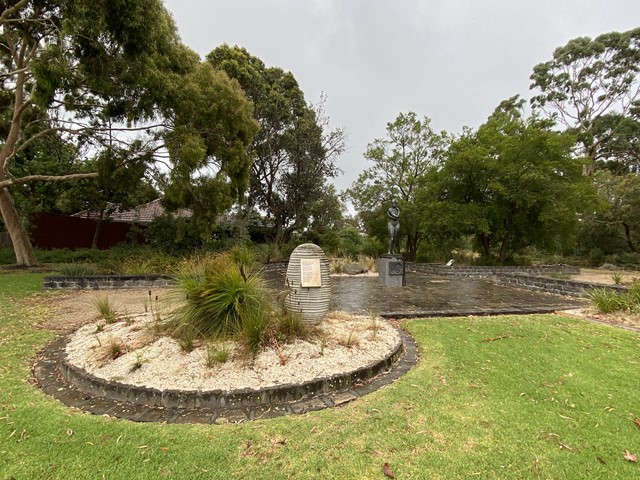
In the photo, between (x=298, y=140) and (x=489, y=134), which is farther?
(x=298, y=140)

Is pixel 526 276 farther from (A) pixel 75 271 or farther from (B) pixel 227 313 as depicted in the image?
(A) pixel 75 271

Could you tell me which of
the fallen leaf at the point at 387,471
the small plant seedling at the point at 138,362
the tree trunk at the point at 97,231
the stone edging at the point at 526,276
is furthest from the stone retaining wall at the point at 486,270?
the tree trunk at the point at 97,231

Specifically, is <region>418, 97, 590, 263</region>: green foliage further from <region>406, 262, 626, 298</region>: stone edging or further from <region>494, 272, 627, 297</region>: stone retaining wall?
<region>494, 272, 627, 297</region>: stone retaining wall

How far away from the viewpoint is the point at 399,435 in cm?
227

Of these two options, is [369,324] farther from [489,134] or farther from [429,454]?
[489,134]

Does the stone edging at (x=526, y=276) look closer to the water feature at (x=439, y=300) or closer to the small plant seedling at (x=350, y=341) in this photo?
the water feature at (x=439, y=300)

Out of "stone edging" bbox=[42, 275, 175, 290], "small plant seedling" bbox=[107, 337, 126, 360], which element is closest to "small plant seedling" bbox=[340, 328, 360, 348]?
"small plant seedling" bbox=[107, 337, 126, 360]

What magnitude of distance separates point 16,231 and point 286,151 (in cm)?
1121

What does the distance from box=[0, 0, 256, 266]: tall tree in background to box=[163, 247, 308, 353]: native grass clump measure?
564 cm

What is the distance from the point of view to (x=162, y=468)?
1919 mm

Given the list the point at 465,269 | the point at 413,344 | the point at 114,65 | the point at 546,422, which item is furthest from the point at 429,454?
the point at 465,269

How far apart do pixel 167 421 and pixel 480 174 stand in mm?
13810

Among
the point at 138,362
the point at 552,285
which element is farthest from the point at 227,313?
the point at 552,285

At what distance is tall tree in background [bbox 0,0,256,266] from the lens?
618 centimetres
